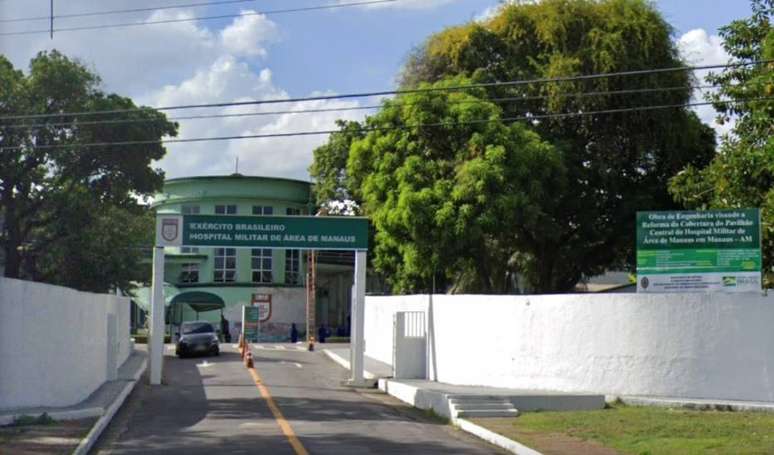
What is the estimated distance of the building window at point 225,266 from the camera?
2579 inches

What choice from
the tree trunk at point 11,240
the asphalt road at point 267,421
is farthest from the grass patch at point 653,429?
the tree trunk at point 11,240

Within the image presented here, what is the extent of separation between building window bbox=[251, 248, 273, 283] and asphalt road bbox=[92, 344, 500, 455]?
33303 millimetres

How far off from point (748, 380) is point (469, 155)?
14.1 metres

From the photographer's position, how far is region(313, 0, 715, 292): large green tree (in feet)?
112

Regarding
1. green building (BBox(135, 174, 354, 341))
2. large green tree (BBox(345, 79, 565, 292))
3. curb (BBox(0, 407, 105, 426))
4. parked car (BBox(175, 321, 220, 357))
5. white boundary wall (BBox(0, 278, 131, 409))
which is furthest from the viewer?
green building (BBox(135, 174, 354, 341))

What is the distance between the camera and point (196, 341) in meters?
41.1

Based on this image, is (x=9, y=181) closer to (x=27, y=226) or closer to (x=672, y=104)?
(x=27, y=226)

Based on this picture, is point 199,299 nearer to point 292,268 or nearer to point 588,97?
point 292,268

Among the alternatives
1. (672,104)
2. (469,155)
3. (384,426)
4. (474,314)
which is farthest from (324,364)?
(384,426)

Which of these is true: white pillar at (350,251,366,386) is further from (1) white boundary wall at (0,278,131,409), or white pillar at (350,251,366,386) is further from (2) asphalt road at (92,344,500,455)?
(1) white boundary wall at (0,278,131,409)

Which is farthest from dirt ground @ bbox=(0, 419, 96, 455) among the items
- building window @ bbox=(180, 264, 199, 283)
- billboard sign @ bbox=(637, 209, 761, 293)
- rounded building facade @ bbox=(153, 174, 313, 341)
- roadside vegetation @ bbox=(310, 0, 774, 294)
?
building window @ bbox=(180, 264, 199, 283)

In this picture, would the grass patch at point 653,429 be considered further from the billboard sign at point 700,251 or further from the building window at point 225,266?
the building window at point 225,266

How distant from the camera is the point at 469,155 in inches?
1273

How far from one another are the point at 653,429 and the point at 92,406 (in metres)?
10.4
